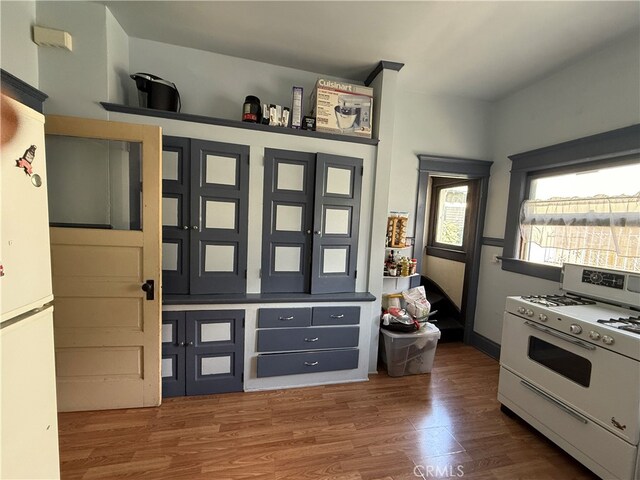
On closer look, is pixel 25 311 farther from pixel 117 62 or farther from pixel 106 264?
pixel 117 62

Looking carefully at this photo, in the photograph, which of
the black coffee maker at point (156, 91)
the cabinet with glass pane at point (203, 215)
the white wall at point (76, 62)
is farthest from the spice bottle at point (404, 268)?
the white wall at point (76, 62)

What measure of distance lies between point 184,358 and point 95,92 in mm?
2049

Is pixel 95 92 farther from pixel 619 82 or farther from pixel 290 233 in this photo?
pixel 619 82

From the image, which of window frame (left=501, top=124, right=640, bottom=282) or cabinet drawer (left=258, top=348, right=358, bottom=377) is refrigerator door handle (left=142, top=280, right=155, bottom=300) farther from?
window frame (left=501, top=124, right=640, bottom=282)

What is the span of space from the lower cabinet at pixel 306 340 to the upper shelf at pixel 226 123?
148 cm

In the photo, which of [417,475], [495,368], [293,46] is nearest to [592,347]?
[417,475]

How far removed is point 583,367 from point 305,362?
6.01 feet

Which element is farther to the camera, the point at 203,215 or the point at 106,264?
the point at 203,215

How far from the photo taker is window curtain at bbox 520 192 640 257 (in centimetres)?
196

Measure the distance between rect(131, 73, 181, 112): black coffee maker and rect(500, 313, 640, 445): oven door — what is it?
309 cm

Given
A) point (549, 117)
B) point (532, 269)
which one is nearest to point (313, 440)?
point (532, 269)

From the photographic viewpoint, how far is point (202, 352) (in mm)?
2086

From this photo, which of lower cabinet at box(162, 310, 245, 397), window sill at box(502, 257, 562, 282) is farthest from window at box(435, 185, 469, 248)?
lower cabinet at box(162, 310, 245, 397)

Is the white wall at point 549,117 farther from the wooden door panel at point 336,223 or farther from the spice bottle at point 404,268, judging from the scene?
the wooden door panel at point 336,223
